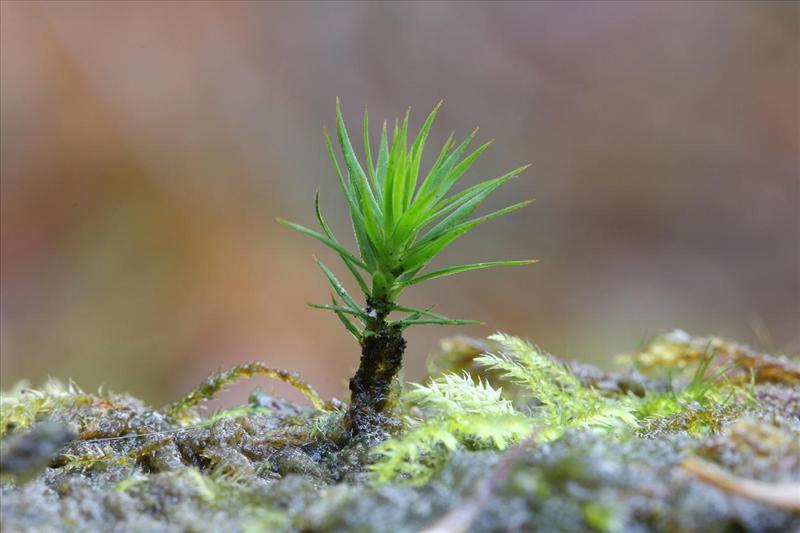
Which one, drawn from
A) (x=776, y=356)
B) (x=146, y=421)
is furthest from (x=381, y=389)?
(x=776, y=356)

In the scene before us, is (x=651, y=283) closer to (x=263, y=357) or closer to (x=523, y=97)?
(x=523, y=97)

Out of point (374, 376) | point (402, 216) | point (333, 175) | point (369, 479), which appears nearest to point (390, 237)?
point (402, 216)

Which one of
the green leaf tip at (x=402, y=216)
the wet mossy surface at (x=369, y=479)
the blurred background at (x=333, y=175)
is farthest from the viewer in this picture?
the blurred background at (x=333, y=175)

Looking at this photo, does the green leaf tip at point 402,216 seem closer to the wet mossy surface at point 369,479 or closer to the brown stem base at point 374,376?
the brown stem base at point 374,376

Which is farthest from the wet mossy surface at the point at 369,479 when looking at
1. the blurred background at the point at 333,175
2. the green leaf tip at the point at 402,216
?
the blurred background at the point at 333,175

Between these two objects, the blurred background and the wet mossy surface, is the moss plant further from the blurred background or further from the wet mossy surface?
the blurred background

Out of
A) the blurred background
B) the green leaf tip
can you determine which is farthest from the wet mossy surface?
the blurred background
